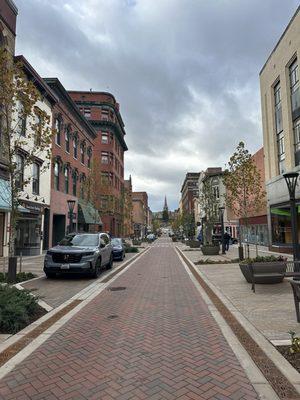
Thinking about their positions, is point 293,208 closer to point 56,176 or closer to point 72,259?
point 72,259

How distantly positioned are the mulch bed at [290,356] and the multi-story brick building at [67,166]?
2539cm

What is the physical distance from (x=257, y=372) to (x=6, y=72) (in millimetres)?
11176

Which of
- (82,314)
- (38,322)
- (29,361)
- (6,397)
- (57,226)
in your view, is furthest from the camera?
(57,226)

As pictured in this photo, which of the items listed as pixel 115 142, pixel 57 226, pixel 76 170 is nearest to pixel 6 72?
pixel 57 226

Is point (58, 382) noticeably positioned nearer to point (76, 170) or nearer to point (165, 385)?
point (165, 385)

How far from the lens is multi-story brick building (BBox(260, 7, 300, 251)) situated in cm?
2388

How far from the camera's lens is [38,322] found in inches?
282

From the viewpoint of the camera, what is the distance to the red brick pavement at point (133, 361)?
13.3 feet

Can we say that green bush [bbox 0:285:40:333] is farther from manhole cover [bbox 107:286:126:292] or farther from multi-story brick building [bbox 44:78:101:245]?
multi-story brick building [bbox 44:78:101:245]

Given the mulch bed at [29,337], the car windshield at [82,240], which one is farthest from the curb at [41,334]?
the car windshield at [82,240]

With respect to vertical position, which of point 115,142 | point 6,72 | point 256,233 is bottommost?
point 256,233

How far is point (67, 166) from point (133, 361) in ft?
102

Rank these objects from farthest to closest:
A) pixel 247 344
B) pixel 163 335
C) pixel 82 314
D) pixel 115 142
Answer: pixel 115 142 < pixel 82 314 < pixel 163 335 < pixel 247 344

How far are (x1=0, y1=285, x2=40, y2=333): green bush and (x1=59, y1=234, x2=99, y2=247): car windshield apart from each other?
6687mm
